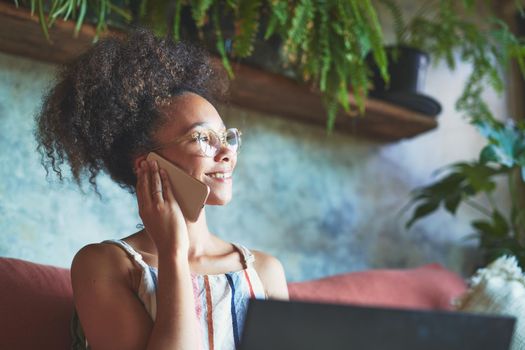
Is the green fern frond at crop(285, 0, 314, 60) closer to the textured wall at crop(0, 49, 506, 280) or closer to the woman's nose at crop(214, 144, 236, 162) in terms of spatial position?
the textured wall at crop(0, 49, 506, 280)

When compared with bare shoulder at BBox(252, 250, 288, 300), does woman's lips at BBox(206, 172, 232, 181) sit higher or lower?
higher

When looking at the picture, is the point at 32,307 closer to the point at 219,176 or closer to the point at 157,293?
the point at 157,293

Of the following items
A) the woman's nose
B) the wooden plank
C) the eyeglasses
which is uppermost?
the wooden plank

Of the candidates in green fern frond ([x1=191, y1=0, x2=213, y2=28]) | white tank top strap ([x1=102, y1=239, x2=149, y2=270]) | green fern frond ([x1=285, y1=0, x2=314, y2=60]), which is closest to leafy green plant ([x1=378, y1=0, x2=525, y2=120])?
green fern frond ([x1=285, y1=0, x2=314, y2=60])

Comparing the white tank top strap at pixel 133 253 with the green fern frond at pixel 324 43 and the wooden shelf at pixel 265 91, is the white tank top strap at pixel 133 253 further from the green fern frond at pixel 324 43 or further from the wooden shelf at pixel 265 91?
the green fern frond at pixel 324 43

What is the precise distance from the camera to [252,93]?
6.69 ft

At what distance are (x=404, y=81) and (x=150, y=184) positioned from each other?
3.97 ft

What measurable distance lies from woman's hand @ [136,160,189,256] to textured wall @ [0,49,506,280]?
0.55 meters

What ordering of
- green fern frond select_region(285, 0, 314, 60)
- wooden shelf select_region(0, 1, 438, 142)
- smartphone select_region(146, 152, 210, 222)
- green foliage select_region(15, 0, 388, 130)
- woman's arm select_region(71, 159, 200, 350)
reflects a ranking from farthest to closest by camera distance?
1. green fern frond select_region(285, 0, 314, 60)
2. green foliage select_region(15, 0, 388, 130)
3. wooden shelf select_region(0, 1, 438, 142)
4. smartphone select_region(146, 152, 210, 222)
5. woman's arm select_region(71, 159, 200, 350)

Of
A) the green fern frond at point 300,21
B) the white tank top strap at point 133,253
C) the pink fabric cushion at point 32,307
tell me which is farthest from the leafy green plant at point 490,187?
the pink fabric cushion at point 32,307

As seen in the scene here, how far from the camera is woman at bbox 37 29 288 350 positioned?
1.18m

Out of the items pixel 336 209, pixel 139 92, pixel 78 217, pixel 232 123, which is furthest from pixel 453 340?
pixel 336 209

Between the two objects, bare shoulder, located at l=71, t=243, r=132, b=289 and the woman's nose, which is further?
the woman's nose

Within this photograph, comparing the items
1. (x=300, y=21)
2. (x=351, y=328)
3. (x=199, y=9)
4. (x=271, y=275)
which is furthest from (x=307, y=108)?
(x=351, y=328)
